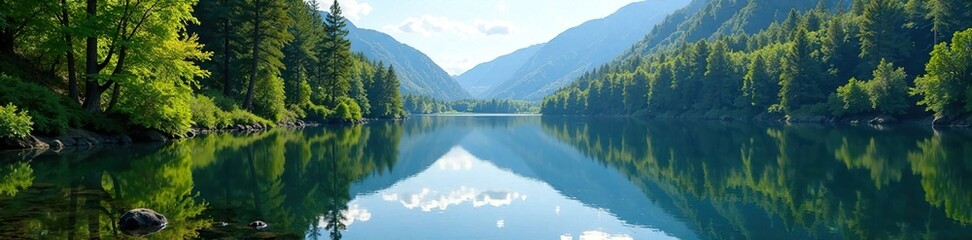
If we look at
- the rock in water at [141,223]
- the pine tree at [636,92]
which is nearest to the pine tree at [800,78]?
the pine tree at [636,92]

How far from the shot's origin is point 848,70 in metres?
99.9

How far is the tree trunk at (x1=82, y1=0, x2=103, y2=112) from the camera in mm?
32531

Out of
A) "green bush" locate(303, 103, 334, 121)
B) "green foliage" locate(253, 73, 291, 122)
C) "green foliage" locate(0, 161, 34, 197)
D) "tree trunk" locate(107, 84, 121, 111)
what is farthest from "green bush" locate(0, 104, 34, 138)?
"green bush" locate(303, 103, 334, 121)

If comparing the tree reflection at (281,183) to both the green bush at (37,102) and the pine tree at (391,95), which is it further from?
the pine tree at (391,95)

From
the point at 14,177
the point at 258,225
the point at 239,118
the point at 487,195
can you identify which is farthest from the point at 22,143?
the point at 239,118

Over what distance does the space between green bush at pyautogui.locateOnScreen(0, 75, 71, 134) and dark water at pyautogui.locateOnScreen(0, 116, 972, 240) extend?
7.86 ft

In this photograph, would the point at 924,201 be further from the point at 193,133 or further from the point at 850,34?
the point at 850,34

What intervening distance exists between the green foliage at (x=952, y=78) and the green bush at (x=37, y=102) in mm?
76195

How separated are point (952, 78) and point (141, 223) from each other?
77401 millimetres

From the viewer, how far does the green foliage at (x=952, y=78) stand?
6644 centimetres

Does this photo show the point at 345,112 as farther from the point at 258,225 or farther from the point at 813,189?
the point at 258,225

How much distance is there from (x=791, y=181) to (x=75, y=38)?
1333 inches

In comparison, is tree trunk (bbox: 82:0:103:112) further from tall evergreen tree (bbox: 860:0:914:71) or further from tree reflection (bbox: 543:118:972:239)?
tall evergreen tree (bbox: 860:0:914:71)

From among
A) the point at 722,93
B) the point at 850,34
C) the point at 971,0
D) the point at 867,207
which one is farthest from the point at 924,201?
the point at 722,93
